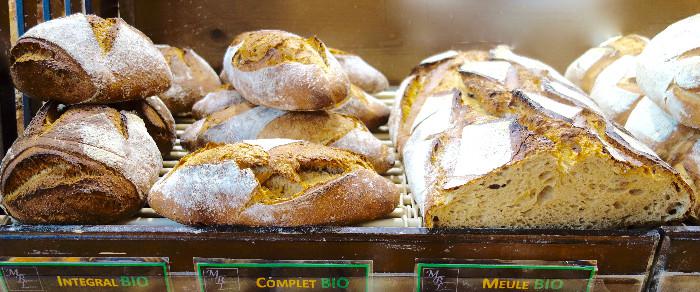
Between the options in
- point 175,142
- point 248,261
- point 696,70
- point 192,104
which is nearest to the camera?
point 248,261

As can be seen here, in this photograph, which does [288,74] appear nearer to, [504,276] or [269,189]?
[269,189]

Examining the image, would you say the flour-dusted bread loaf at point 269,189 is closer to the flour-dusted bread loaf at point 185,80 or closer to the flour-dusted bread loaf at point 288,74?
the flour-dusted bread loaf at point 288,74

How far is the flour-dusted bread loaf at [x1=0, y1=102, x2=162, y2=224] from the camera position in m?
1.18

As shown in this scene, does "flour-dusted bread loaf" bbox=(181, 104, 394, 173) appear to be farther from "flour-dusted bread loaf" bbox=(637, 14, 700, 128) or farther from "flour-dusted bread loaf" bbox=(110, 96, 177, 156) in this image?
"flour-dusted bread loaf" bbox=(637, 14, 700, 128)

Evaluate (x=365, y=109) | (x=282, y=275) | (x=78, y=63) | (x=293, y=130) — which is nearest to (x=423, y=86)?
(x=365, y=109)

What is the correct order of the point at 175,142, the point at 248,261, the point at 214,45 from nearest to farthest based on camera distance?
the point at 248,261 < the point at 175,142 < the point at 214,45

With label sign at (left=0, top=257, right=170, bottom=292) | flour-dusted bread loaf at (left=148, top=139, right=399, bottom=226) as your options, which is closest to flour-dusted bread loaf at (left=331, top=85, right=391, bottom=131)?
flour-dusted bread loaf at (left=148, top=139, right=399, bottom=226)

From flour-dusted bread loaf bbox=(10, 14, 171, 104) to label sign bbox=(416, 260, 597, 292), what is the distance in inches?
34.5

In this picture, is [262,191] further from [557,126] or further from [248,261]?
[557,126]

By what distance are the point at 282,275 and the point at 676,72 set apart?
102 centimetres

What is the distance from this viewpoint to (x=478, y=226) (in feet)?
3.95

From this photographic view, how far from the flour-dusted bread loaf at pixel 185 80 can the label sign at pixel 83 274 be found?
83 cm

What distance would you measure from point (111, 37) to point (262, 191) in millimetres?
627

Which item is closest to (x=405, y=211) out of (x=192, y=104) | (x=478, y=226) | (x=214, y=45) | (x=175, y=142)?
(x=478, y=226)
